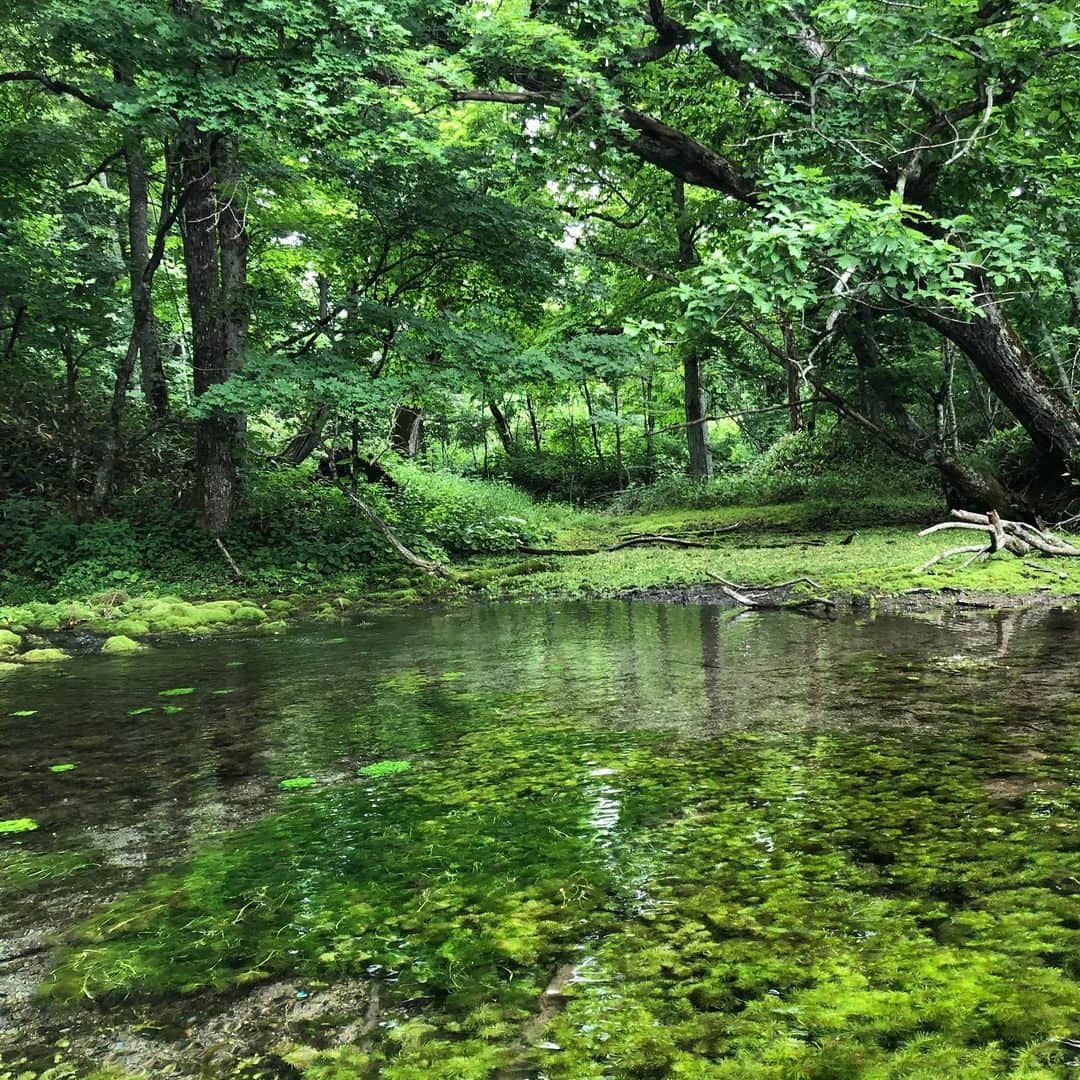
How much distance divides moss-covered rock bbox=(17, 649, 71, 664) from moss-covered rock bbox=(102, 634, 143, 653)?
312 mm

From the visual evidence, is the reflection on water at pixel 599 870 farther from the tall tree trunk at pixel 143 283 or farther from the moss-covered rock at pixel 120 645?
the tall tree trunk at pixel 143 283

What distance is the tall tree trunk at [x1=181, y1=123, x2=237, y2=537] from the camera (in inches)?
387

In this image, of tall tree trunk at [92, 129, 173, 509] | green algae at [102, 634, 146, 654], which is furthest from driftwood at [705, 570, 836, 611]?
tall tree trunk at [92, 129, 173, 509]

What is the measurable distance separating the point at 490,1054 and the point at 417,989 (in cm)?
25

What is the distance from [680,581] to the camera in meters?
8.07

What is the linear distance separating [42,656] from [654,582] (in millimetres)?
5581

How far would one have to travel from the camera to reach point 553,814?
2285mm

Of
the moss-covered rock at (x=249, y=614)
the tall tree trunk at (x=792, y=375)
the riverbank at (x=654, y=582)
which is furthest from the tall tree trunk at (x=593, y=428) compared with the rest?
the moss-covered rock at (x=249, y=614)

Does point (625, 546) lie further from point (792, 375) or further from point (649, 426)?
point (649, 426)

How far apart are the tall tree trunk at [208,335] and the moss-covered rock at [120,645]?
4.01m

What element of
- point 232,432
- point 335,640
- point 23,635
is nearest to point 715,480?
point 232,432

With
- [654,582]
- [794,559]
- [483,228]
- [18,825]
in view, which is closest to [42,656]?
[18,825]

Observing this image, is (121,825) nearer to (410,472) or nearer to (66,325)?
(66,325)

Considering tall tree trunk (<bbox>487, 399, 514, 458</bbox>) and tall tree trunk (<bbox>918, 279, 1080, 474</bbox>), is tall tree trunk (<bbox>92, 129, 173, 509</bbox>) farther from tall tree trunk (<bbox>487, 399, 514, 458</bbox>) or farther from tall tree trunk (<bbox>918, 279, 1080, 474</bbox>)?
tall tree trunk (<bbox>487, 399, 514, 458</bbox>)
